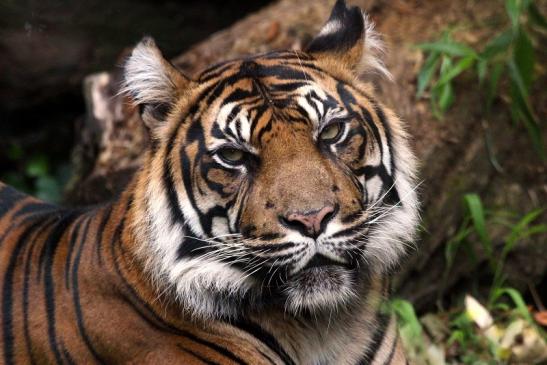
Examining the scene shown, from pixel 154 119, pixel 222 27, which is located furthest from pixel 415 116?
pixel 222 27

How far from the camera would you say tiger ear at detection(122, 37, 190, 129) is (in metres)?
2.85

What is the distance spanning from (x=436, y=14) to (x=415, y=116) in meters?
0.78

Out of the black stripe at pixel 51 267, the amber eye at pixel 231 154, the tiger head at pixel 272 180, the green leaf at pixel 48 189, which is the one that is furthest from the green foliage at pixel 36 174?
the amber eye at pixel 231 154

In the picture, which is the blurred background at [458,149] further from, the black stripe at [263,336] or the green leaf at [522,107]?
the black stripe at [263,336]

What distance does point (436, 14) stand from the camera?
5156 millimetres

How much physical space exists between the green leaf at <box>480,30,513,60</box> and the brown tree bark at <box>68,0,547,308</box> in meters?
0.34

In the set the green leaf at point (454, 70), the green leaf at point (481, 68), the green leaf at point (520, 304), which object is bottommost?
the green leaf at point (520, 304)

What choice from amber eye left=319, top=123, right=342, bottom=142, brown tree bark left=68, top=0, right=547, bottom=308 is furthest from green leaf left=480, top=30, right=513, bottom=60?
amber eye left=319, top=123, right=342, bottom=142

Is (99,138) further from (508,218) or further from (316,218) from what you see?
(316,218)

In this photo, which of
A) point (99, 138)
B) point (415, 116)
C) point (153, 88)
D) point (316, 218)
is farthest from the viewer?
point (99, 138)

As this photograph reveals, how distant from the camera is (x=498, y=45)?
4574 millimetres

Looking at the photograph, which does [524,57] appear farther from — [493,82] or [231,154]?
[231,154]

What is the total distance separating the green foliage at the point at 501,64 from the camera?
454 centimetres

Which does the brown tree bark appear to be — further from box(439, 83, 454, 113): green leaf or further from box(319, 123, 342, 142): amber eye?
box(319, 123, 342, 142): amber eye
